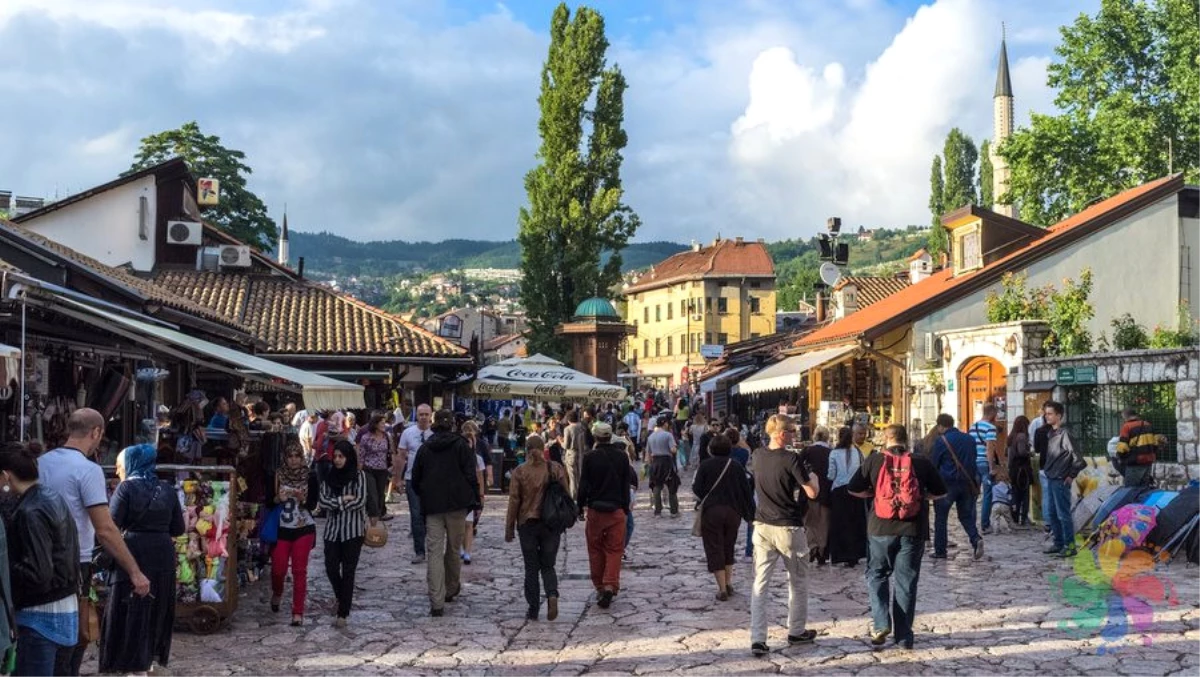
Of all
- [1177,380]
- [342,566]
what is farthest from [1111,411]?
[342,566]

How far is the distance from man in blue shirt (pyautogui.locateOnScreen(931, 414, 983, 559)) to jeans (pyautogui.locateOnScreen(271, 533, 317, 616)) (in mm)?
7001

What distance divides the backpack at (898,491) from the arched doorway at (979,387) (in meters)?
12.1

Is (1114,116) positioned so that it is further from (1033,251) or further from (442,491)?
(442,491)

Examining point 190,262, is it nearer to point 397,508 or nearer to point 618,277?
point 397,508

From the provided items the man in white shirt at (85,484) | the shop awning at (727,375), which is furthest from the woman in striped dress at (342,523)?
the shop awning at (727,375)

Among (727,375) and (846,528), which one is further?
(727,375)

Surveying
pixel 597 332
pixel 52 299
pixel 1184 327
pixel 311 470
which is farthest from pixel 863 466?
pixel 597 332

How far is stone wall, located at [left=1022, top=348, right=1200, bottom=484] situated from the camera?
580 inches

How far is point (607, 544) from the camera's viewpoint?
10.4 m

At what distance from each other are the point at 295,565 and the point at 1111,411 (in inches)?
468

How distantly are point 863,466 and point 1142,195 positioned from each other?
2028 centimetres

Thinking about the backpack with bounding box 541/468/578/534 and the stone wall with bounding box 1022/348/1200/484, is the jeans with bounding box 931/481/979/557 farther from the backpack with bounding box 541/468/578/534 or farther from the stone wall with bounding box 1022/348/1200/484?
the backpack with bounding box 541/468/578/534

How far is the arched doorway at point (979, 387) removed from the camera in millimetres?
20484

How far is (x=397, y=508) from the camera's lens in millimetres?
19609
